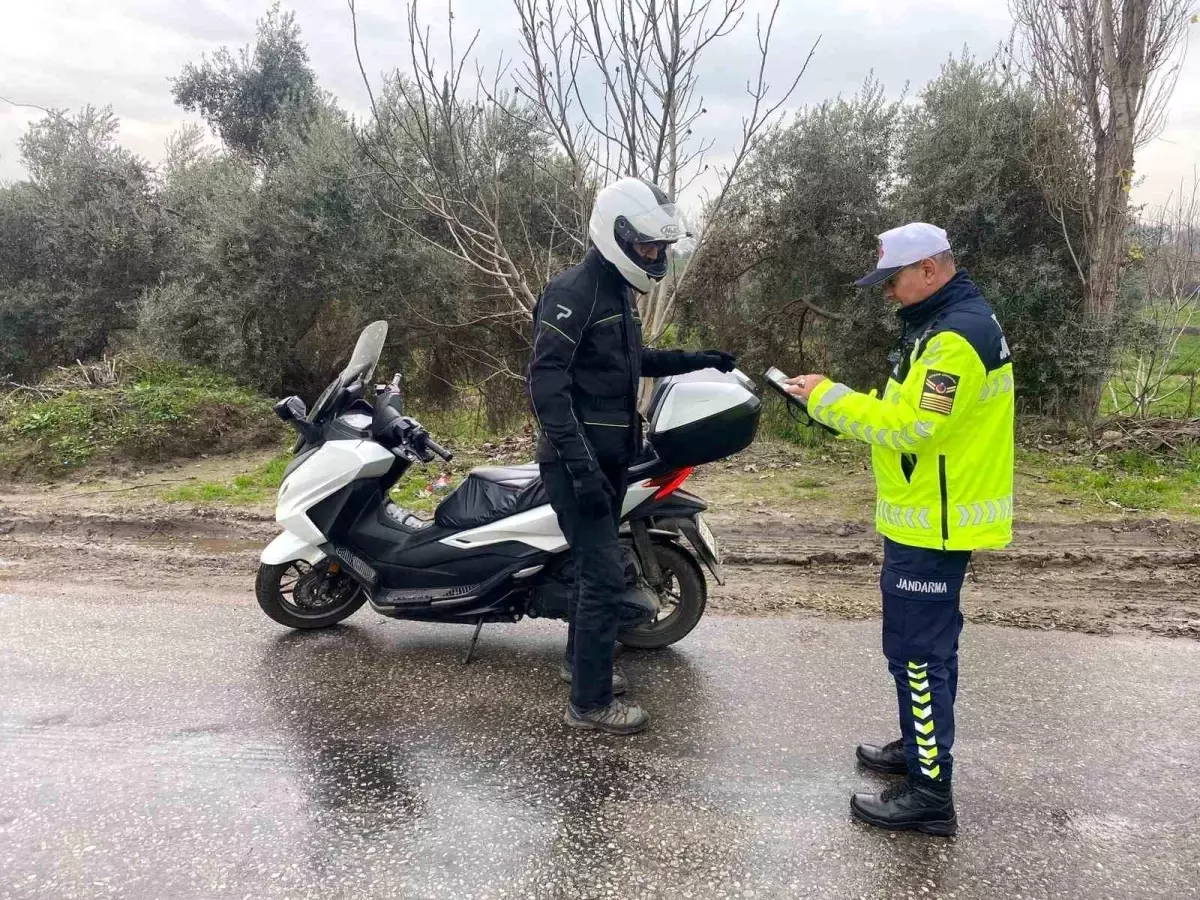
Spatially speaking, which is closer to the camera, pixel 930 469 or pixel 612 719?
pixel 930 469

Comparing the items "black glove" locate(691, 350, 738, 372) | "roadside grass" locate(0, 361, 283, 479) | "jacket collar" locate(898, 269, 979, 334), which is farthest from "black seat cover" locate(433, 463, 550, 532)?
"roadside grass" locate(0, 361, 283, 479)

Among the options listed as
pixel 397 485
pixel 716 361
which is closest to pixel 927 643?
pixel 716 361

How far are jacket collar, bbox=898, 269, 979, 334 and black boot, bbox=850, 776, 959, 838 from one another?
4.82ft

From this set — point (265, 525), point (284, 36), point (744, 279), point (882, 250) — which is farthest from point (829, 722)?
point (284, 36)

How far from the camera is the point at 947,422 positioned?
2461mm

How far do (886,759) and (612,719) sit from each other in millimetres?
1020

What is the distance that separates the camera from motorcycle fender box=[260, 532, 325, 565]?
160 inches

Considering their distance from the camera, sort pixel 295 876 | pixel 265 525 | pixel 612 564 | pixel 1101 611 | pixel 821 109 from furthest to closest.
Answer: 1. pixel 821 109
2. pixel 265 525
3. pixel 1101 611
4. pixel 612 564
5. pixel 295 876

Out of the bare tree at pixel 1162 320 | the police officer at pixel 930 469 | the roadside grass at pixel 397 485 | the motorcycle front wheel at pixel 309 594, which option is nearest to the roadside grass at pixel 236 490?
the roadside grass at pixel 397 485

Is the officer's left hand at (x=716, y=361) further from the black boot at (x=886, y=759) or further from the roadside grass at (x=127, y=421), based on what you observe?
the roadside grass at (x=127, y=421)

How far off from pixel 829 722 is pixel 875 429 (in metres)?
1.38

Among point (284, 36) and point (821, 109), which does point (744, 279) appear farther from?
point (284, 36)

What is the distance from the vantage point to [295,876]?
2461 millimetres

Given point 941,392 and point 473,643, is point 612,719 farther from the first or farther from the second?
point 941,392
